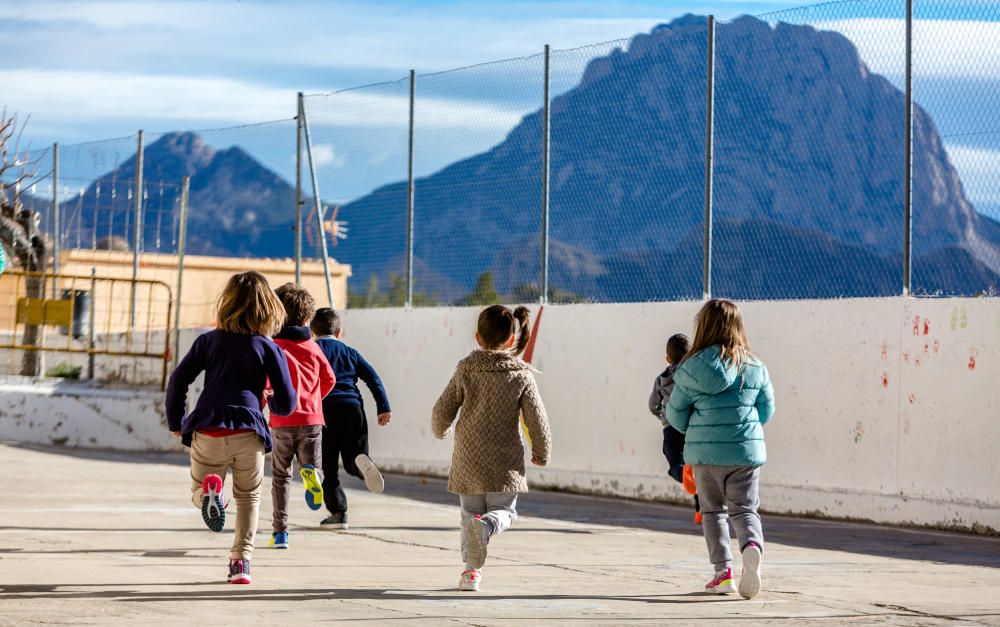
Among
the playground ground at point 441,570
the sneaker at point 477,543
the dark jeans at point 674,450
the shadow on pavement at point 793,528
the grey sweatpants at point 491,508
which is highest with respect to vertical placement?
the dark jeans at point 674,450

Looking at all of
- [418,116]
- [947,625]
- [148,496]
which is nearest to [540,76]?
[418,116]

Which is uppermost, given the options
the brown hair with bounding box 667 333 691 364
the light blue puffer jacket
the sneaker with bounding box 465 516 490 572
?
the brown hair with bounding box 667 333 691 364

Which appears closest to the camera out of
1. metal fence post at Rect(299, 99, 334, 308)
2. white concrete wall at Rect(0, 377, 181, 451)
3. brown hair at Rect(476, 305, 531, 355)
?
brown hair at Rect(476, 305, 531, 355)

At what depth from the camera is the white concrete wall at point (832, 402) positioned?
11.1 m

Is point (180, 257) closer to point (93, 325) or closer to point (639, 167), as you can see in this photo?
point (93, 325)

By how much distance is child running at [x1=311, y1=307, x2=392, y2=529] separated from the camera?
995cm

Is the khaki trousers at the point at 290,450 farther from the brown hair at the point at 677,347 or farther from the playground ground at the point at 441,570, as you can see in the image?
the brown hair at the point at 677,347

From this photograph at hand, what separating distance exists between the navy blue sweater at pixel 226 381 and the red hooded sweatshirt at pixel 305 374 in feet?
5.75

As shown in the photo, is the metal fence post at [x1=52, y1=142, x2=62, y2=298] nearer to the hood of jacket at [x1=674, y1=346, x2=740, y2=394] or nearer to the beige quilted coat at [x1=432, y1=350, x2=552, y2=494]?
the beige quilted coat at [x1=432, y1=350, x2=552, y2=494]

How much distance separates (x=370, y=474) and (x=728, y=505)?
2808 mm

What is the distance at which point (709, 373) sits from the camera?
23.6 ft

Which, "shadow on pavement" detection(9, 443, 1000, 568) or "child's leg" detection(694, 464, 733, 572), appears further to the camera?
"shadow on pavement" detection(9, 443, 1000, 568)

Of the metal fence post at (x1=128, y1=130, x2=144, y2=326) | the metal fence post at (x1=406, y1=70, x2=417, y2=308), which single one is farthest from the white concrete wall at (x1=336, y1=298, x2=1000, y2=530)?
Answer: the metal fence post at (x1=128, y1=130, x2=144, y2=326)

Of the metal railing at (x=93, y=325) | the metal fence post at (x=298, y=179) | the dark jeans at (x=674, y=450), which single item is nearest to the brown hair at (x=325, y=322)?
the dark jeans at (x=674, y=450)
